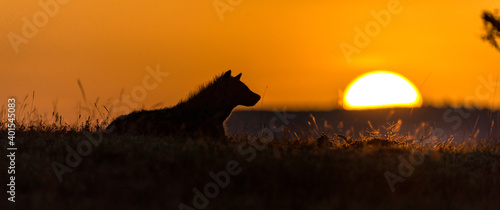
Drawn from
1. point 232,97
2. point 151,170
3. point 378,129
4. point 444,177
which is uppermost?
point 232,97

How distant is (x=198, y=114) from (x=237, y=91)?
1.12 meters

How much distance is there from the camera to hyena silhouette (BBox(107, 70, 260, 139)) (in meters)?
14.2

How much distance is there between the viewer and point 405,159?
12234 millimetres

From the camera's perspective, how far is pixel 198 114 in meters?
14.6

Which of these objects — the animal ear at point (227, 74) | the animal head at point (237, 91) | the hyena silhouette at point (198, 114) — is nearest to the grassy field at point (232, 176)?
the hyena silhouette at point (198, 114)

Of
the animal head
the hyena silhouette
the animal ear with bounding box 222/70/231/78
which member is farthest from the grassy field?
the animal ear with bounding box 222/70/231/78

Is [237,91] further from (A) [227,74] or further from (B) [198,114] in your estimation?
(B) [198,114]

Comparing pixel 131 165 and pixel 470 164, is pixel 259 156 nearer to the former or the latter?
pixel 131 165

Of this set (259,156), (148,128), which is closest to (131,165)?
(259,156)

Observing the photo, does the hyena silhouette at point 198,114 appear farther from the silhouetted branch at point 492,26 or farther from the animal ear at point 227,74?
the silhouetted branch at point 492,26

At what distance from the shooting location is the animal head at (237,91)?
1505cm

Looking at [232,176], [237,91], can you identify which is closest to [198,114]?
[237,91]

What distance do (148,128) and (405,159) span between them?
5.30m

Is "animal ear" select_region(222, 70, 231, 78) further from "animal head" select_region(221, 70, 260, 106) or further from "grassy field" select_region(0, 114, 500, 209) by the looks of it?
"grassy field" select_region(0, 114, 500, 209)
